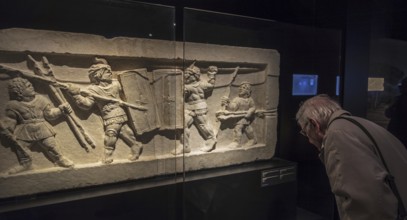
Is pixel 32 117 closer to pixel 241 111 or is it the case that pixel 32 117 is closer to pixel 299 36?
pixel 241 111

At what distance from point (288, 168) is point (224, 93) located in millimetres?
988

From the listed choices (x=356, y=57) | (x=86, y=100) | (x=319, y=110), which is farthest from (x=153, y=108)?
(x=356, y=57)

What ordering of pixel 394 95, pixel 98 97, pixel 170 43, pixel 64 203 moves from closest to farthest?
pixel 64 203, pixel 98 97, pixel 170 43, pixel 394 95

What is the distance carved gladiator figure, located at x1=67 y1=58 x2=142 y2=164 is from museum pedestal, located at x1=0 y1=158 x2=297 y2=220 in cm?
29

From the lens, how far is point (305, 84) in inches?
139

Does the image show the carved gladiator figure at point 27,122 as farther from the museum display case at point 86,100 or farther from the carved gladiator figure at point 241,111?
the carved gladiator figure at point 241,111

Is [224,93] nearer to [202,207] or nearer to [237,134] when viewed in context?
[237,134]

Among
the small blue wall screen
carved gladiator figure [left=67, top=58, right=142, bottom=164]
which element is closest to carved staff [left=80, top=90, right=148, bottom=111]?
carved gladiator figure [left=67, top=58, right=142, bottom=164]

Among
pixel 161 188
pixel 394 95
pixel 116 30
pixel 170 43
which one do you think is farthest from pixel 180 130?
pixel 394 95

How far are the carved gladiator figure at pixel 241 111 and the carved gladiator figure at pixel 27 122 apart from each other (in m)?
1.45

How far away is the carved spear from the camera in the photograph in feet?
7.92

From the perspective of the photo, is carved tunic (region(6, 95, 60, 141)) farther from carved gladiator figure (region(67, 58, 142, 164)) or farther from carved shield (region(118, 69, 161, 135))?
carved shield (region(118, 69, 161, 135))

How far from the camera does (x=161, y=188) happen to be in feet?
9.37

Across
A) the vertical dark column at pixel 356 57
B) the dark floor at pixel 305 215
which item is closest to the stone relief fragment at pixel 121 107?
the vertical dark column at pixel 356 57
